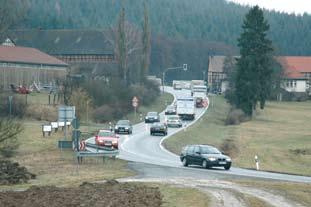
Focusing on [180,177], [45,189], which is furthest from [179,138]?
[45,189]

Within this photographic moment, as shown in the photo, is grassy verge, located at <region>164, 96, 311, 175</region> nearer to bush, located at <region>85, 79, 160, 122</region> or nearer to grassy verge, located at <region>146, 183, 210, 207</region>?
bush, located at <region>85, 79, 160, 122</region>

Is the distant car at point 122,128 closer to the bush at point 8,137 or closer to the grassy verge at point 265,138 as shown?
the grassy verge at point 265,138

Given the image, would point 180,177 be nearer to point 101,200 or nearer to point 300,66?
point 101,200

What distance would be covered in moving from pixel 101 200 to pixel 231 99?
8282 cm

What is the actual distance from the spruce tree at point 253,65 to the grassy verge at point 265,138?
3052 millimetres

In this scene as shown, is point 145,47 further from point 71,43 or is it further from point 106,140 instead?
point 106,140

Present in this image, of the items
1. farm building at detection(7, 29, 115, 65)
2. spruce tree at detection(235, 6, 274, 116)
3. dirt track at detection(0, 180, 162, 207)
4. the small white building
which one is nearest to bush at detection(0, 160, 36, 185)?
dirt track at detection(0, 180, 162, 207)

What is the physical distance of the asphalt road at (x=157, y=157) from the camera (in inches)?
1447

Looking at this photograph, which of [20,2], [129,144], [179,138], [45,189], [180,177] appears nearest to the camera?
[45,189]

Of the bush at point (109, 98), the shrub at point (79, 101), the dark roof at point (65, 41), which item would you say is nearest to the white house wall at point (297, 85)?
the dark roof at point (65, 41)

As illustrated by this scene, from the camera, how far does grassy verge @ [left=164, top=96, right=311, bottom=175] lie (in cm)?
5403

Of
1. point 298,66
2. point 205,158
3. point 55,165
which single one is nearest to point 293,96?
point 298,66

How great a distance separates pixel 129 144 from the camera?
60.5 m

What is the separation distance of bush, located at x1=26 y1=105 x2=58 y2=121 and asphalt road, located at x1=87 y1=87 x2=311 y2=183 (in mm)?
8052
